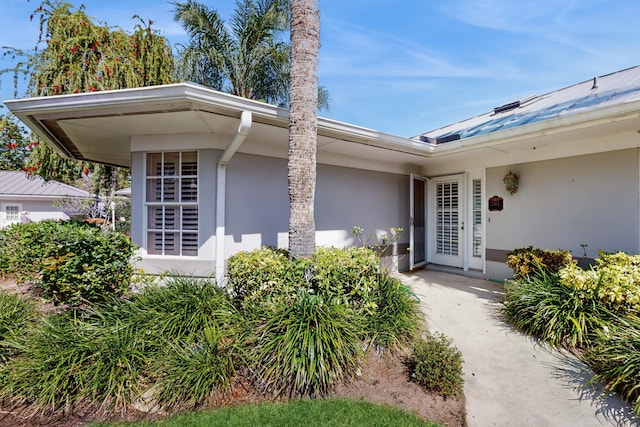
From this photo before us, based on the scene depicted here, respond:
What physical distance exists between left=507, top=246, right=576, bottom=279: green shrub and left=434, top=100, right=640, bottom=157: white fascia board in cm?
198

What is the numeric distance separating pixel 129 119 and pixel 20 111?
4.14ft

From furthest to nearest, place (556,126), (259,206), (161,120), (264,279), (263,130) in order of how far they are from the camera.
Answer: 1. (259,206)
2. (263,130)
3. (556,126)
4. (161,120)
5. (264,279)

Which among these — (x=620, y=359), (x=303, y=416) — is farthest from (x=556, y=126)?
(x=303, y=416)

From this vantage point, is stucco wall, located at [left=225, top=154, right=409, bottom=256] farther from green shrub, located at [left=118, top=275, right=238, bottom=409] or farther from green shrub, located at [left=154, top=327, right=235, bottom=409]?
green shrub, located at [left=154, top=327, right=235, bottom=409]

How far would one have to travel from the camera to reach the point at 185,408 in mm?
2719

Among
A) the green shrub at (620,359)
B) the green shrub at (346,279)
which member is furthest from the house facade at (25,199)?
A: the green shrub at (620,359)

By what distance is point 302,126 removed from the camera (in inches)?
154

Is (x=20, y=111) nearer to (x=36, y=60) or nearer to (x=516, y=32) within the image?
(x=36, y=60)

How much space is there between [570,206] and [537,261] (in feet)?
4.82

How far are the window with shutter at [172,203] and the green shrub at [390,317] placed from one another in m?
3.11

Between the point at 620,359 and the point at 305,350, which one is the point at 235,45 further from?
the point at 620,359

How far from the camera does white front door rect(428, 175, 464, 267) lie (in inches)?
286

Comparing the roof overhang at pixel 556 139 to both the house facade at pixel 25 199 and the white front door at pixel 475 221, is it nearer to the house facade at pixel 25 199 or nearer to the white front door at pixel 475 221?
the white front door at pixel 475 221

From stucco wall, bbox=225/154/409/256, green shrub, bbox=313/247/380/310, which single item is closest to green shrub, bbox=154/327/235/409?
green shrub, bbox=313/247/380/310
